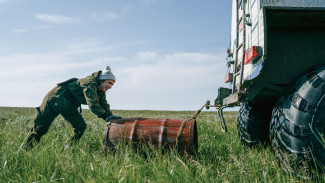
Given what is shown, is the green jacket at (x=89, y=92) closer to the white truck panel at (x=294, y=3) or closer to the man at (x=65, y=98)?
the man at (x=65, y=98)

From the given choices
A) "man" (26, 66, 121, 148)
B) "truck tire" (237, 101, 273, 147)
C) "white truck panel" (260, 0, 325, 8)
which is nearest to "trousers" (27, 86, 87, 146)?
"man" (26, 66, 121, 148)

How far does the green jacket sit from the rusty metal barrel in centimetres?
57

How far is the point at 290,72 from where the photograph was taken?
10.3 feet

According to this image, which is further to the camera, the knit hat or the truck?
the knit hat

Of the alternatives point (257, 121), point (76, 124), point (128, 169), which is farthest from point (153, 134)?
point (76, 124)

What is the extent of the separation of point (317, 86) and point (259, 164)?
115 cm

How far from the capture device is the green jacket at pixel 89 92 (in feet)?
14.5

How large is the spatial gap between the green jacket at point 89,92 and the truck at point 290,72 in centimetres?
208

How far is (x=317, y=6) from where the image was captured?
2.79m

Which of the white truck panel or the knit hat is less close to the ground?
the white truck panel

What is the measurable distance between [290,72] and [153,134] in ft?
6.17

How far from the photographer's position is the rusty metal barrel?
3.62 m

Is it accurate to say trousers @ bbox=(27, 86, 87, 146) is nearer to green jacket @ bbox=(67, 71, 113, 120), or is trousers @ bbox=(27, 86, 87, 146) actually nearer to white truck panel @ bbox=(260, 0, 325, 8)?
green jacket @ bbox=(67, 71, 113, 120)

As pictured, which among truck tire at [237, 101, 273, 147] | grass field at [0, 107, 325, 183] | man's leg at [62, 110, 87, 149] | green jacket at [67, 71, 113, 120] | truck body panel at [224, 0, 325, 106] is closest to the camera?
grass field at [0, 107, 325, 183]
